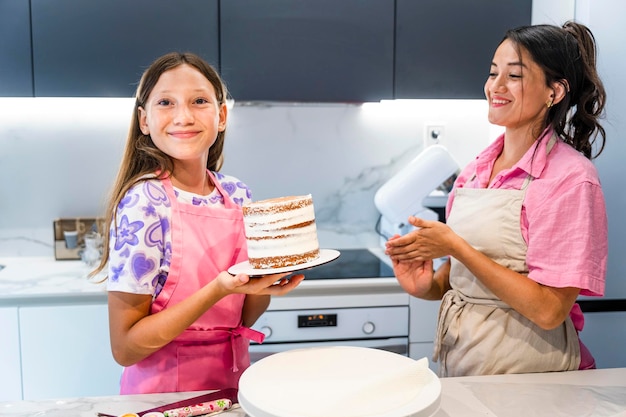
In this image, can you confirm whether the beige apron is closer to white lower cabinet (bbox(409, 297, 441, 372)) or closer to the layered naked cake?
the layered naked cake

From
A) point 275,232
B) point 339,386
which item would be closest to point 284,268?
point 275,232

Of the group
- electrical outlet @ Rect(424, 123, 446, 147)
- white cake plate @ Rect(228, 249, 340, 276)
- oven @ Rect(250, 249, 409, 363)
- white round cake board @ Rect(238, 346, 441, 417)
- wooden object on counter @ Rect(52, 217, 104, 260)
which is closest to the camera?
white round cake board @ Rect(238, 346, 441, 417)

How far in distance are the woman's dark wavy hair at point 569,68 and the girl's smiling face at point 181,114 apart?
69 centimetres

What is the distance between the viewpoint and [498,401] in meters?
1.09

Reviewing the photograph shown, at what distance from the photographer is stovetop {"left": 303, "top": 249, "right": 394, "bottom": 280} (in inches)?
89.4

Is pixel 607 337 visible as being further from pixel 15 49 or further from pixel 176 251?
pixel 15 49

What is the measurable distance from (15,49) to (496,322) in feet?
6.06

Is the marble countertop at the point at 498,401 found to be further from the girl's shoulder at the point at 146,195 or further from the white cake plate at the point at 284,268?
the girl's shoulder at the point at 146,195

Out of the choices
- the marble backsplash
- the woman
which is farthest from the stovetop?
the woman

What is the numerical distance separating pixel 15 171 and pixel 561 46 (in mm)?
2116

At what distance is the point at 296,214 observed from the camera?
1.08 metres

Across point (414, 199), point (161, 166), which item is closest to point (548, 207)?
point (161, 166)

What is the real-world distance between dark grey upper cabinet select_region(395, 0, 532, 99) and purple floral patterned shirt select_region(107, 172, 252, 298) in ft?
4.66

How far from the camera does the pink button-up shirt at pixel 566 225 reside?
1.23 meters
